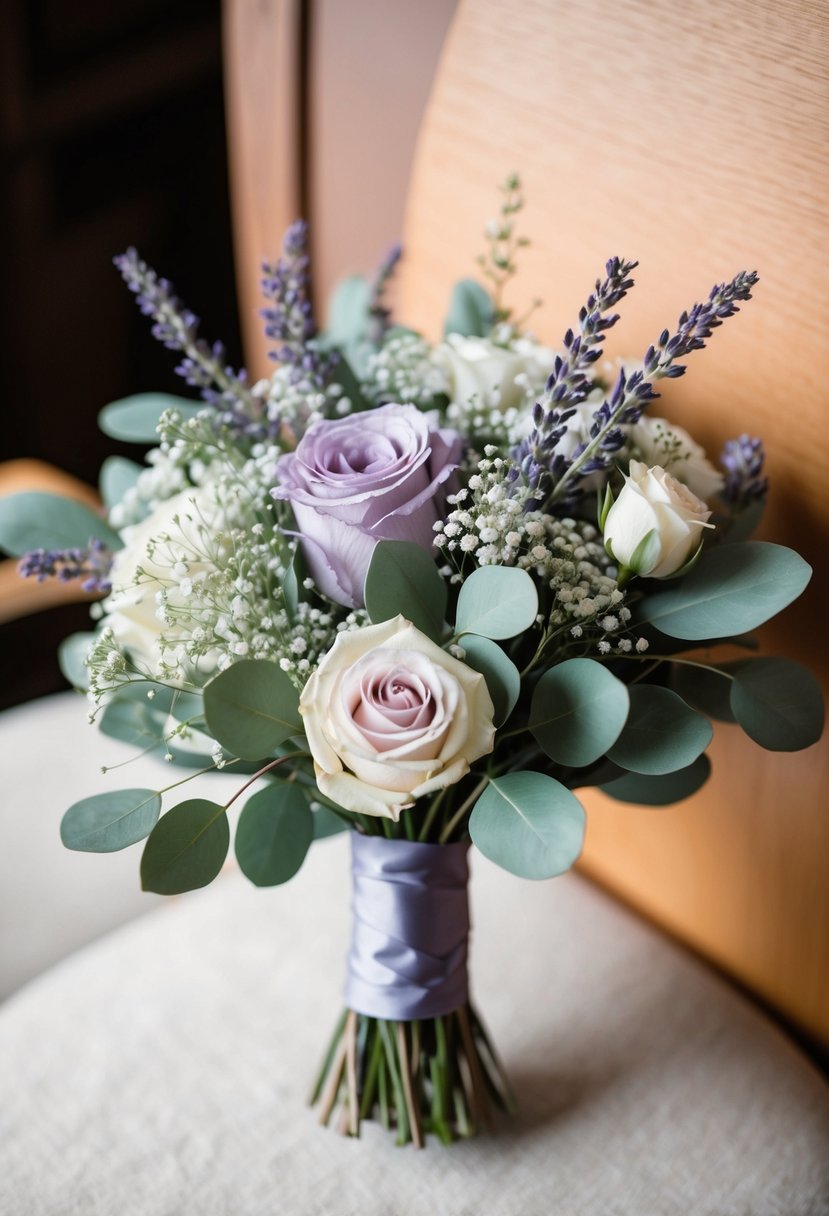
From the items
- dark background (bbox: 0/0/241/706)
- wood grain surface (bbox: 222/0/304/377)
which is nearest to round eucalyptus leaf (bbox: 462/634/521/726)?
wood grain surface (bbox: 222/0/304/377)

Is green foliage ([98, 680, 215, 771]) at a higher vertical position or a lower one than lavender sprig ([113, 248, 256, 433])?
lower

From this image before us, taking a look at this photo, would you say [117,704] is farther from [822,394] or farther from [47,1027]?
[822,394]

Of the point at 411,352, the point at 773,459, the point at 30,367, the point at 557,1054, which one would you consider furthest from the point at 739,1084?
the point at 30,367

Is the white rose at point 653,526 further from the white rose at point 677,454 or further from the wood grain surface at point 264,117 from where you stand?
the wood grain surface at point 264,117

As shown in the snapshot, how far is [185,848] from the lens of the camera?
484mm

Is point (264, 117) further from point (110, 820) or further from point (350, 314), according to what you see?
point (110, 820)

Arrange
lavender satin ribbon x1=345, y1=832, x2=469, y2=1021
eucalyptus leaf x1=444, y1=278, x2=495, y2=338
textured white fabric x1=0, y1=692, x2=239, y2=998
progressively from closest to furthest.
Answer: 1. lavender satin ribbon x1=345, y1=832, x2=469, y2=1021
2. eucalyptus leaf x1=444, y1=278, x2=495, y2=338
3. textured white fabric x1=0, y1=692, x2=239, y2=998

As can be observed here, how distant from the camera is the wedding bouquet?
1.49 ft

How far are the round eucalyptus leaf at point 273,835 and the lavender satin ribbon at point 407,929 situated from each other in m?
0.05

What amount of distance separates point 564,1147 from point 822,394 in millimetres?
485

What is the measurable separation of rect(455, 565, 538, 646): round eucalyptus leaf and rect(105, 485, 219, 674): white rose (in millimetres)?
137

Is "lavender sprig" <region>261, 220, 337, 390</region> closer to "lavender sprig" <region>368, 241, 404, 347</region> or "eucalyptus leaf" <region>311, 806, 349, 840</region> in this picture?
"lavender sprig" <region>368, 241, 404, 347</region>

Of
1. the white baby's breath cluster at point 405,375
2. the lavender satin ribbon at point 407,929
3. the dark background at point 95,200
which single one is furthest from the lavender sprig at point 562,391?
the dark background at point 95,200

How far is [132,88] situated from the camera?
1.42 meters
